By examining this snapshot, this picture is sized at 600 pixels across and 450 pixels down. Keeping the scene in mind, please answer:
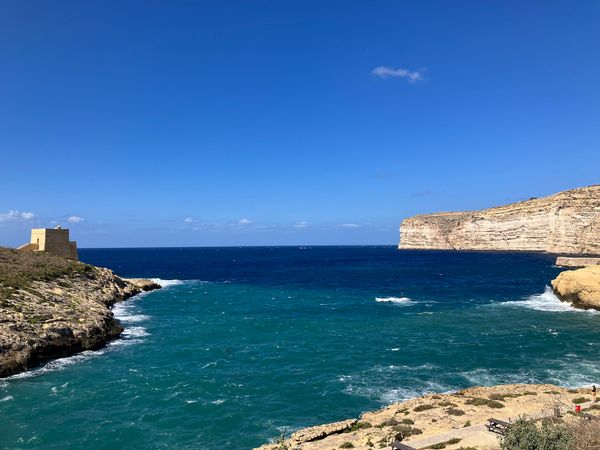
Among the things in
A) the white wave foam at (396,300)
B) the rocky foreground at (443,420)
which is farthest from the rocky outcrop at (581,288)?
the rocky foreground at (443,420)

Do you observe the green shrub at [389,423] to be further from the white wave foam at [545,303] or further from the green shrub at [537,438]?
the white wave foam at [545,303]

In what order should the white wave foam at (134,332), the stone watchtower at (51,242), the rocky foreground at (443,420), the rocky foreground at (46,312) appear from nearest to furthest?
the rocky foreground at (443,420)
the rocky foreground at (46,312)
the white wave foam at (134,332)
the stone watchtower at (51,242)

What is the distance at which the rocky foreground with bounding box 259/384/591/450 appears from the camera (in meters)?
18.8

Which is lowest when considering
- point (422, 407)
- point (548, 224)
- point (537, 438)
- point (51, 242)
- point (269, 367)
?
point (269, 367)

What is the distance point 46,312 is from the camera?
4025 cm

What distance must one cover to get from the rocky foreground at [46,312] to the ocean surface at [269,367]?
1.60 m

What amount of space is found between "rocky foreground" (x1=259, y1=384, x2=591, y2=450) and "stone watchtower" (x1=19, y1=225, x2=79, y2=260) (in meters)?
68.6

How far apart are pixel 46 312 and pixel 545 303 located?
61.7 metres

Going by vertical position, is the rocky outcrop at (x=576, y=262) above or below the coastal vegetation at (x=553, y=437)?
above

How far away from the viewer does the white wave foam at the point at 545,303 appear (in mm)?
56650

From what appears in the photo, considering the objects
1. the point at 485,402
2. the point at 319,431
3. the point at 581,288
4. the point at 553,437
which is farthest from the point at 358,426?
the point at 581,288

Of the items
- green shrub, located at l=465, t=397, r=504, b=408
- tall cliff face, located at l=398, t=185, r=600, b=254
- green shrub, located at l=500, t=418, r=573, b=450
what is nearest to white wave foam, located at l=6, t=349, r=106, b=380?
green shrub, located at l=465, t=397, r=504, b=408

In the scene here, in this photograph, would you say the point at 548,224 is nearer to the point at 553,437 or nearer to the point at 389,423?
the point at 389,423

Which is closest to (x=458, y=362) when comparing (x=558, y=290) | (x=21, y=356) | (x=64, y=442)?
(x=64, y=442)
